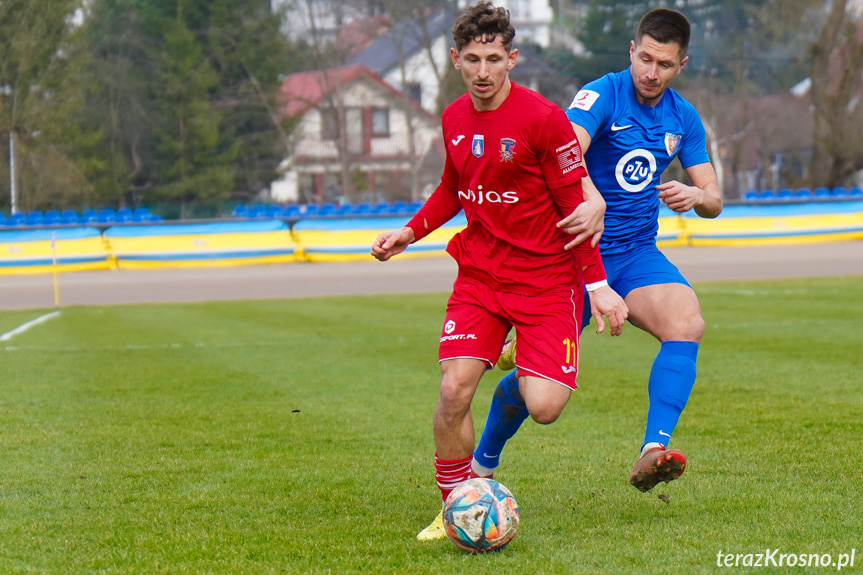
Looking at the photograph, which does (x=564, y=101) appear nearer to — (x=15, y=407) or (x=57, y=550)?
(x=15, y=407)

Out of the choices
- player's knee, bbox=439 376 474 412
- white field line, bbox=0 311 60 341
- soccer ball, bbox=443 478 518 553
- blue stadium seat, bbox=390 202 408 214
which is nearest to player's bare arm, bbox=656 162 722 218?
player's knee, bbox=439 376 474 412

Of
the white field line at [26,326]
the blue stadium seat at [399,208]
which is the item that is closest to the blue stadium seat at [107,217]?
the blue stadium seat at [399,208]

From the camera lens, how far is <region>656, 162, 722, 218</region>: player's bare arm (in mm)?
4758

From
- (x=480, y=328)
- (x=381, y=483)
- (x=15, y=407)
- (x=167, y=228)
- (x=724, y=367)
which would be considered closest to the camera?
(x=480, y=328)

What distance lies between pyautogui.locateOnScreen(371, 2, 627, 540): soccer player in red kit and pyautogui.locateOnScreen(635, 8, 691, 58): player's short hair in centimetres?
81

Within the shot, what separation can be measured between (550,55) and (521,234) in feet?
175

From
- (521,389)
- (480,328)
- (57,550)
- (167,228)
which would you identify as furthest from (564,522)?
(167,228)

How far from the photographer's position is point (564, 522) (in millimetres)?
4828

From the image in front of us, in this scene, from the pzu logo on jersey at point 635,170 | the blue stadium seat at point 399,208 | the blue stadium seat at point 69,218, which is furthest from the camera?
the blue stadium seat at point 69,218

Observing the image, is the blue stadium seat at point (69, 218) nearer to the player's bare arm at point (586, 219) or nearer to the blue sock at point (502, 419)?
the blue sock at point (502, 419)

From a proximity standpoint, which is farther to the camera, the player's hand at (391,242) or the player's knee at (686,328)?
the player's knee at (686,328)

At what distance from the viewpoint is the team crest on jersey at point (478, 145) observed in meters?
4.60

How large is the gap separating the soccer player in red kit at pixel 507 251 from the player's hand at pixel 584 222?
2.8 inches

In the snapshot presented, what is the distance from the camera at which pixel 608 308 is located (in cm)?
456
